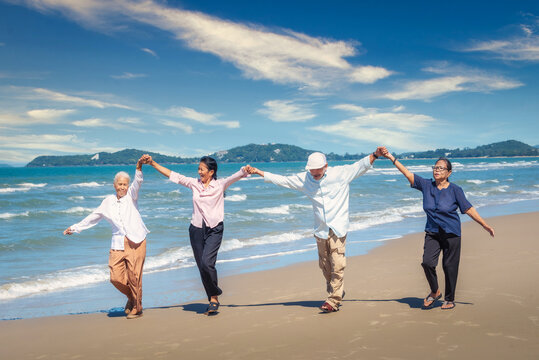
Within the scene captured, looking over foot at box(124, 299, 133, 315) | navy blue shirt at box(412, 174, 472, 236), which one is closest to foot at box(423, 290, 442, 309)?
navy blue shirt at box(412, 174, 472, 236)

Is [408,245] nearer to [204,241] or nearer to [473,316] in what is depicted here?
[473,316]

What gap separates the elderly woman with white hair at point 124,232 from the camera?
215 inches

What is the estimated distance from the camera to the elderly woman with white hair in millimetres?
5473

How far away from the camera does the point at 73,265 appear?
31.6ft

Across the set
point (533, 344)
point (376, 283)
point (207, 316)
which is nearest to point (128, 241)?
point (207, 316)

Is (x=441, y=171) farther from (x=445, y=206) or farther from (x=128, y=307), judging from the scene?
(x=128, y=307)

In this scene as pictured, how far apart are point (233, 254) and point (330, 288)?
5.62 meters

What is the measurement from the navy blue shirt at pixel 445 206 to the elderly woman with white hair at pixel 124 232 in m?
3.61

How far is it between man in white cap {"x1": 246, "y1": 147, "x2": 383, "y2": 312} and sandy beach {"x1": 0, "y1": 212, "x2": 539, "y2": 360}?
0.43 meters

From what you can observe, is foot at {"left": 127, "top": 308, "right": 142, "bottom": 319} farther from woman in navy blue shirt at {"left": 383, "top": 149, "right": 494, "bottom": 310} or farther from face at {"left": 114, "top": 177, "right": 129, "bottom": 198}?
woman in navy blue shirt at {"left": 383, "top": 149, "right": 494, "bottom": 310}

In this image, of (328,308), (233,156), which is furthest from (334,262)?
(233,156)

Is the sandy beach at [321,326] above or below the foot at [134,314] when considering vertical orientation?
below

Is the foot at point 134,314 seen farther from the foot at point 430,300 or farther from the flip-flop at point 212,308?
the foot at point 430,300

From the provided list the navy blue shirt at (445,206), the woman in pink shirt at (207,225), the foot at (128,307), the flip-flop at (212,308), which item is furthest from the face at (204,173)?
the navy blue shirt at (445,206)
